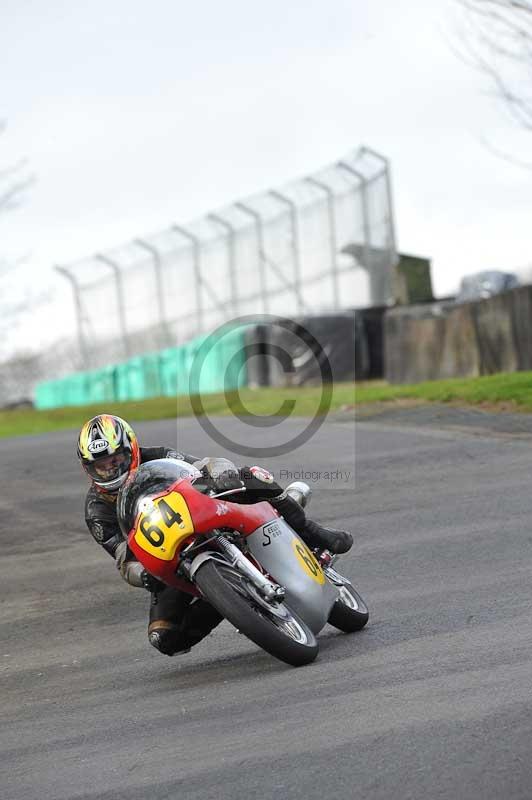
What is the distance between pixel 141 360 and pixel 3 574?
19.8 metres

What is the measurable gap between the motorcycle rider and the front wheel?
1.79 ft

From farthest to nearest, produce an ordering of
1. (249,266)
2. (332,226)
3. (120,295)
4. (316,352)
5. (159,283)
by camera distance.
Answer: (120,295) < (159,283) < (249,266) < (332,226) < (316,352)

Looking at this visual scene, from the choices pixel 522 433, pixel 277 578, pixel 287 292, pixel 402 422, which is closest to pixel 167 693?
pixel 277 578

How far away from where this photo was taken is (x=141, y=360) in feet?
97.5

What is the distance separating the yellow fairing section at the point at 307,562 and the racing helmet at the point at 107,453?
3.18 ft

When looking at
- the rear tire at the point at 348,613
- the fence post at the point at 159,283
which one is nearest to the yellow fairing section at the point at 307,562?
the rear tire at the point at 348,613

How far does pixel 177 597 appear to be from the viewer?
277 inches

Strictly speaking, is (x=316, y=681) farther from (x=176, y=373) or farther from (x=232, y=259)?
(x=176, y=373)

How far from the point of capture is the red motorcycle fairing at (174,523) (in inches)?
257

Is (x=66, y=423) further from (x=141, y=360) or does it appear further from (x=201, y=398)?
(x=141, y=360)

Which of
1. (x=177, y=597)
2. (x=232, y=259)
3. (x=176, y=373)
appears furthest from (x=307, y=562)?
(x=176, y=373)

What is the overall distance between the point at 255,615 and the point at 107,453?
4.37 ft

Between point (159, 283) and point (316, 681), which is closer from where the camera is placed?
point (316, 681)

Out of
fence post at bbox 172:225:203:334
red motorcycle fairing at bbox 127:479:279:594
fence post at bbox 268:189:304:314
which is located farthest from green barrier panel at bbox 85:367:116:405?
red motorcycle fairing at bbox 127:479:279:594
